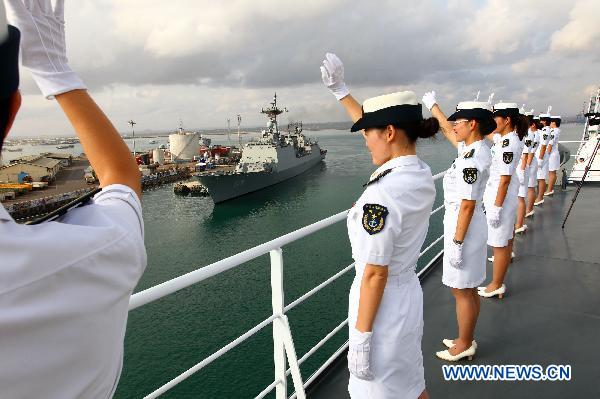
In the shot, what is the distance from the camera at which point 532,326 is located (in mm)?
3191

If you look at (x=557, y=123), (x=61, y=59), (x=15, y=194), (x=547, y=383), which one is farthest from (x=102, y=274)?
(x=15, y=194)

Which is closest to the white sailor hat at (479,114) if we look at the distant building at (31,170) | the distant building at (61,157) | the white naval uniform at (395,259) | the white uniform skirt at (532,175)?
the white naval uniform at (395,259)

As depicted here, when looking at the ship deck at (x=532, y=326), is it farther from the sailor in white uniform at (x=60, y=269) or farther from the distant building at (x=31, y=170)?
the distant building at (x=31, y=170)

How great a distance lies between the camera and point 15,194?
3672cm

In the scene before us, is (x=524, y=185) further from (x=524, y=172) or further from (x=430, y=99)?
(x=430, y=99)

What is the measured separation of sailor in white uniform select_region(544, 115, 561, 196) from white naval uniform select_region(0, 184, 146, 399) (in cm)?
869

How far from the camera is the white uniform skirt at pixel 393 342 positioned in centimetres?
173

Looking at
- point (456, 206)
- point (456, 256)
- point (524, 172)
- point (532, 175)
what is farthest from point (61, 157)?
point (456, 256)

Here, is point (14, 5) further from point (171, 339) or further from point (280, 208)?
point (280, 208)

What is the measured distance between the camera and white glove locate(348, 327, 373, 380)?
66.2 inches

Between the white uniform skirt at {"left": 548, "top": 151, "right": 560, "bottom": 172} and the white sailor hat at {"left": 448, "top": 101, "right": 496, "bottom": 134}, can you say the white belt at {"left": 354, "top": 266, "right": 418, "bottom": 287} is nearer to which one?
the white sailor hat at {"left": 448, "top": 101, "right": 496, "bottom": 134}

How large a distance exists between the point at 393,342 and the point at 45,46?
163cm

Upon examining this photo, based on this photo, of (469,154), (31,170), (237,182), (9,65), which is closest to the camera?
(9,65)

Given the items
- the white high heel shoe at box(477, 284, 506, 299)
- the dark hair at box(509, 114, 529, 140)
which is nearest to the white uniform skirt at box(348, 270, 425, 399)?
the white high heel shoe at box(477, 284, 506, 299)
